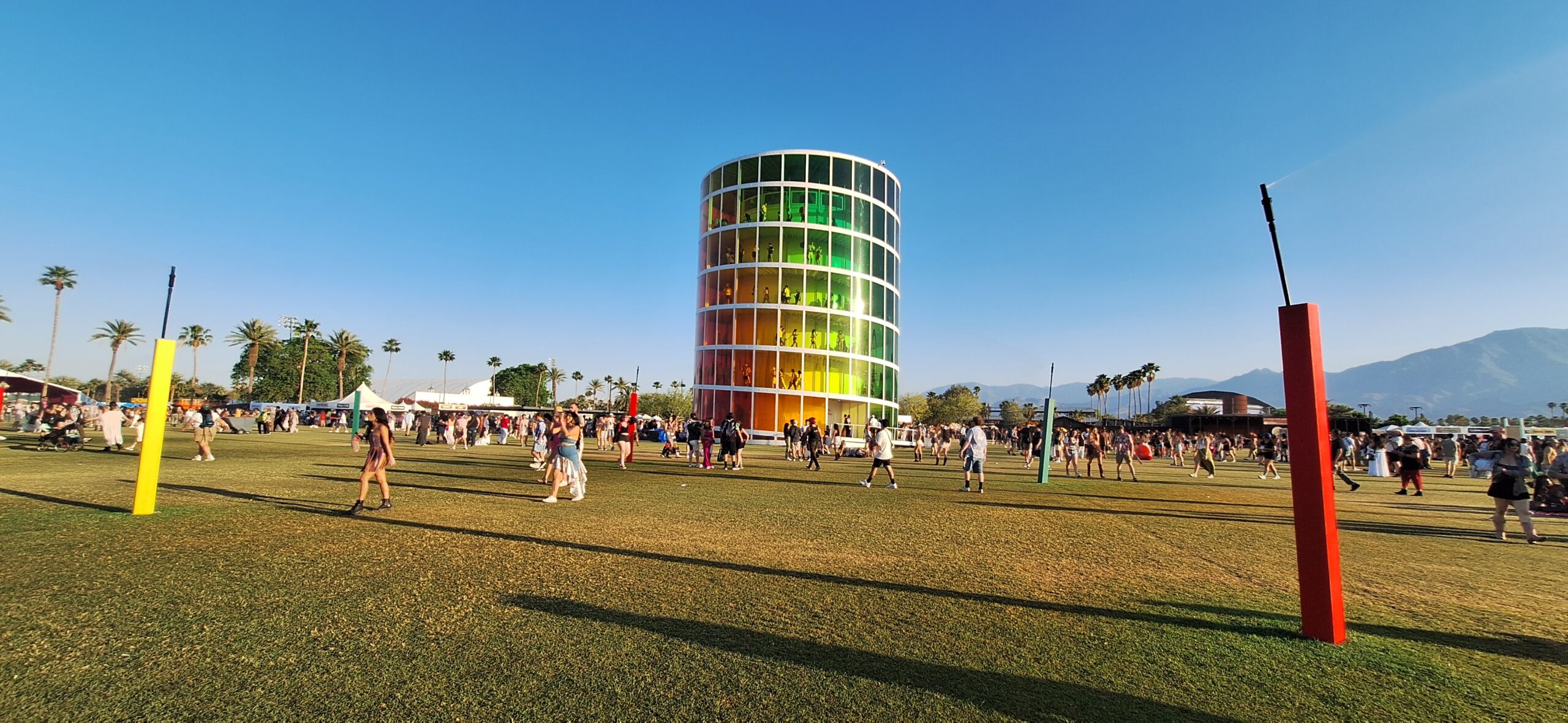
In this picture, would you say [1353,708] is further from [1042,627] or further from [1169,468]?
[1169,468]

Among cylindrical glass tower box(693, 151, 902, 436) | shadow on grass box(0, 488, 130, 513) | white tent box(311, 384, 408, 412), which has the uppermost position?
cylindrical glass tower box(693, 151, 902, 436)

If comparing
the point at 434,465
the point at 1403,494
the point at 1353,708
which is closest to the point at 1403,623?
the point at 1353,708

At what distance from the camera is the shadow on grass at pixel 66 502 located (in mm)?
9633

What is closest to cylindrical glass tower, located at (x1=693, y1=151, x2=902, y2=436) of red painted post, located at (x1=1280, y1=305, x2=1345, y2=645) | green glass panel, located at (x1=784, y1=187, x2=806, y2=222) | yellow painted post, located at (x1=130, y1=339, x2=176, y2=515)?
green glass panel, located at (x1=784, y1=187, x2=806, y2=222)

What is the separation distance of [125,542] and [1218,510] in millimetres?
17875

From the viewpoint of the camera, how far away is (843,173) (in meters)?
47.7

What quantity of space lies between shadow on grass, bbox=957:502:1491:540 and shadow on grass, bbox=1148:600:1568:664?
6.38 metres

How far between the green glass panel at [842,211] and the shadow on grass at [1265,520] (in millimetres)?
35169

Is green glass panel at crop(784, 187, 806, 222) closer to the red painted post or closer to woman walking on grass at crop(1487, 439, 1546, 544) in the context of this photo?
woman walking on grass at crop(1487, 439, 1546, 544)

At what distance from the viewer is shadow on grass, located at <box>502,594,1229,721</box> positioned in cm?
377

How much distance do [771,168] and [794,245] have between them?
584cm

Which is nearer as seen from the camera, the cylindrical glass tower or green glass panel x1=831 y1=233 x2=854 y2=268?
the cylindrical glass tower

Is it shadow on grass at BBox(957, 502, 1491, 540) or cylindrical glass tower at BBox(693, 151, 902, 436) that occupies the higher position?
cylindrical glass tower at BBox(693, 151, 902, 436)

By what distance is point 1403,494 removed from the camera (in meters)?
18.7
